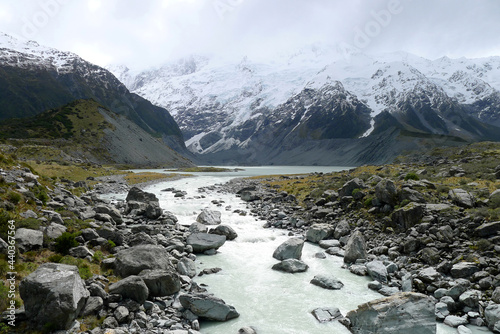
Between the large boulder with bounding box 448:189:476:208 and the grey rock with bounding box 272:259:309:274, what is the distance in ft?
42.9

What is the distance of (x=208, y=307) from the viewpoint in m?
13.1

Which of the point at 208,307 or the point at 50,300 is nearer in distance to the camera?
the point at 50,300

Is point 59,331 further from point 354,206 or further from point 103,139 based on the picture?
point 103,139

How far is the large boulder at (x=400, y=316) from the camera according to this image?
11.4m

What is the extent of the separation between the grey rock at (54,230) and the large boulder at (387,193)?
24.8m

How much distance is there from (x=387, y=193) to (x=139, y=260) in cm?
2114

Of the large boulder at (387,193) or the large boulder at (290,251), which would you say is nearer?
the large boulder at (290,251)

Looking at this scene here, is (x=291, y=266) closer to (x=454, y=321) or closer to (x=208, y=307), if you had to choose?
(x=208, y=307)

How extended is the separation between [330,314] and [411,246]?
9.44m

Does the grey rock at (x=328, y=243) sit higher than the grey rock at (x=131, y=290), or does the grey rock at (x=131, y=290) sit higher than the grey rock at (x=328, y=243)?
the grey rock at (x=131, y=290)

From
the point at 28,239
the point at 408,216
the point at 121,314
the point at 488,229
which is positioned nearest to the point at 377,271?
the point at 408,216

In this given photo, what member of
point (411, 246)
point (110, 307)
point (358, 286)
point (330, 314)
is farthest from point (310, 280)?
point (110, 307)

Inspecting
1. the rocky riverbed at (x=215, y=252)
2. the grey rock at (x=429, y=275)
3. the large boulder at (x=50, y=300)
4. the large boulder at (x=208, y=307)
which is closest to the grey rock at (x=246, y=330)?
the rocky riverbed at (x=215, y=252)

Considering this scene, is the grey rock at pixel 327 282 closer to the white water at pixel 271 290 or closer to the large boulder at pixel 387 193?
the white water at pixel 271 290
